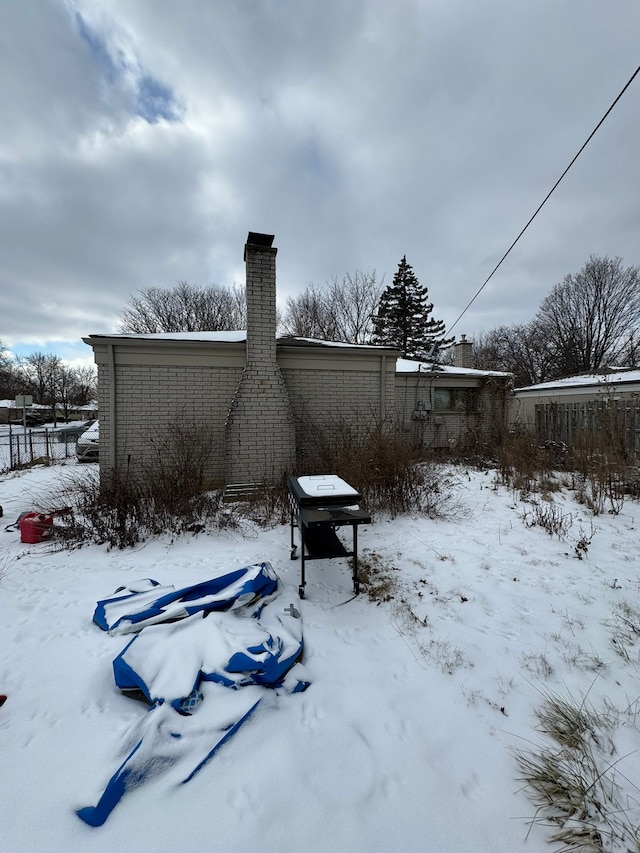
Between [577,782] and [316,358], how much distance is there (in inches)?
289

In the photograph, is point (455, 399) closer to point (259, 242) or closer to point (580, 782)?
point (259, 242)

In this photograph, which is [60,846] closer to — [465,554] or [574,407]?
[465,554]

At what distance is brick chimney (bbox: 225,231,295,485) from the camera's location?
7012mm

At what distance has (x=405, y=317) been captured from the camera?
27.5 metres

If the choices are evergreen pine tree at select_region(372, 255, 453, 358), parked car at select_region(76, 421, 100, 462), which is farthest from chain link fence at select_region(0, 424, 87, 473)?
evergreen pine tree at select_region(372, 255, 453, 358)

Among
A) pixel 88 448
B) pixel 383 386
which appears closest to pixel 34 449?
pixel 88 448

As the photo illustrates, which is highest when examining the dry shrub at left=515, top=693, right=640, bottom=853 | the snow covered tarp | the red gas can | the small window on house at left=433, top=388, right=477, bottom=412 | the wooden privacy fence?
the small window on house at left=433, top=388, right=477, bottom=412

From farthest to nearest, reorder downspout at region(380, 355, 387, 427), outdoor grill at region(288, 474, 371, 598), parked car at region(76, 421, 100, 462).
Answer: parked car at region(76, 421, 100, 462)
downspout at region(380, 355, 387, 427)
outdoor grill at region(288, 474, 371, 598)

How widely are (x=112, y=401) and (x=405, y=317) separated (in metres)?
24.3

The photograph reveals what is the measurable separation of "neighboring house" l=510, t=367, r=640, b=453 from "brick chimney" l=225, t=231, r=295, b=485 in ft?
20.5

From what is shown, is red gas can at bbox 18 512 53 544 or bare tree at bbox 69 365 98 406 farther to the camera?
bare tree at bbox 69 365 98 406

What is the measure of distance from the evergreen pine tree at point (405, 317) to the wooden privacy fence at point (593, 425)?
56.6 feet

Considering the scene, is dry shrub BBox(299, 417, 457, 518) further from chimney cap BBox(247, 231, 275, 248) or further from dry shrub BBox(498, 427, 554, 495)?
chimney cap BBox(247, 231, 275, 248)

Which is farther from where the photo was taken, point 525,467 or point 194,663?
point 525,467
